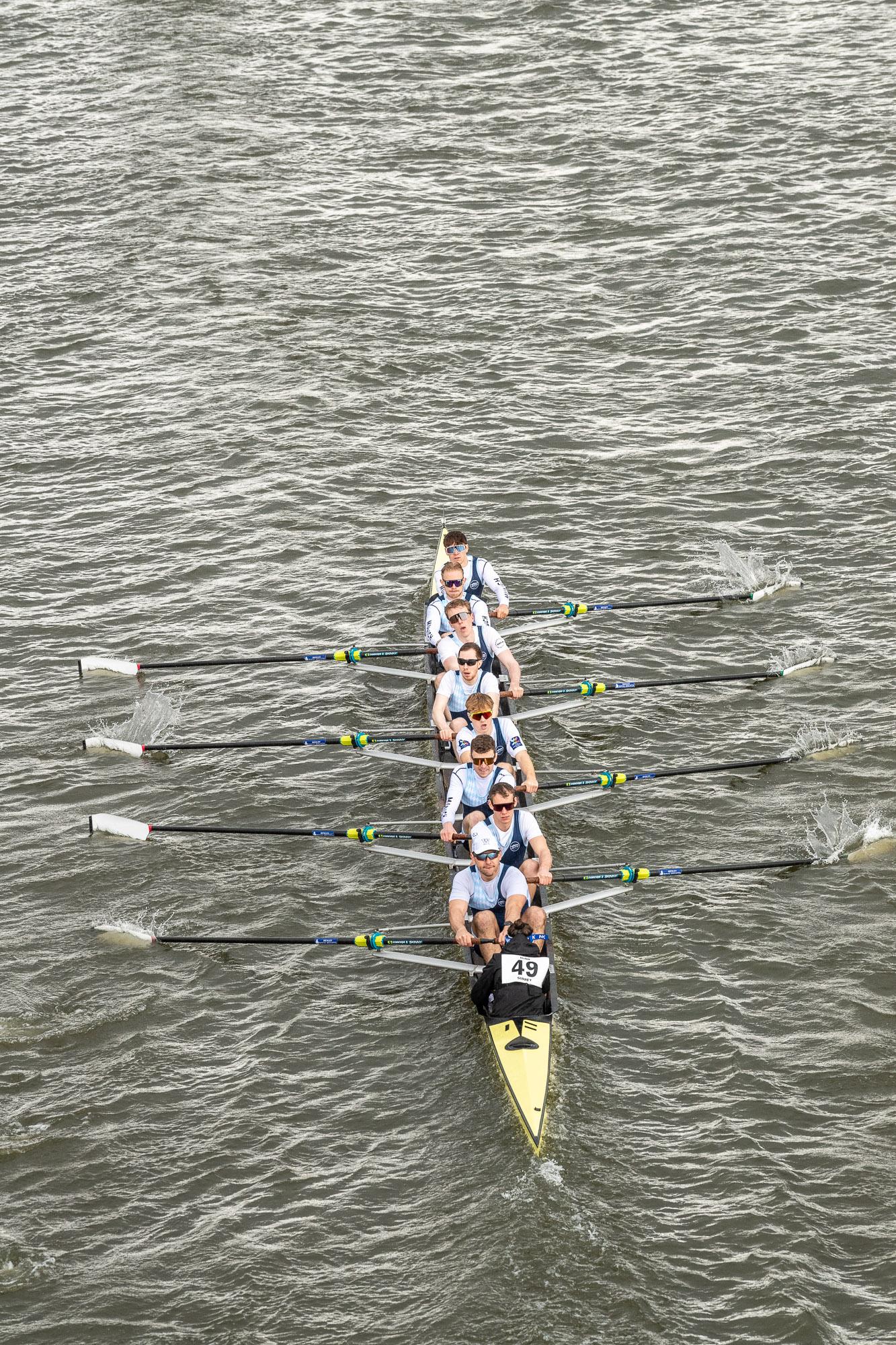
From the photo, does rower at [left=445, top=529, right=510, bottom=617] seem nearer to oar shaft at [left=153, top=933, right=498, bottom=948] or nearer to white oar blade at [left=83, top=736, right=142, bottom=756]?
white oar blade at [left=83, top=736, right=142, bottom=756]

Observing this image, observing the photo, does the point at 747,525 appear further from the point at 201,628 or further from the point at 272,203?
the point at 272,203

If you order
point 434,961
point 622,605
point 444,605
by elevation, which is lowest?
point 434,961

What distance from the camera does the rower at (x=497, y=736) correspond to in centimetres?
1285

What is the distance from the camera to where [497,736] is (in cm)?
1364

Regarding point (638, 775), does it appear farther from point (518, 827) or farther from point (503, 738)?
point (518, 827)

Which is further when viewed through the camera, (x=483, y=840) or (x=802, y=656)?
(x=802, y=656)

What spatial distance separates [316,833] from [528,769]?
2011 mm

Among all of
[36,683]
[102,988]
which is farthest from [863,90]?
[102,988]

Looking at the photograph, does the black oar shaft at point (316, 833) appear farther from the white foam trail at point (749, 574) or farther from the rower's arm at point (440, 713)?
the white foam trail at point (749, 574)

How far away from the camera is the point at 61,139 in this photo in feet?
103

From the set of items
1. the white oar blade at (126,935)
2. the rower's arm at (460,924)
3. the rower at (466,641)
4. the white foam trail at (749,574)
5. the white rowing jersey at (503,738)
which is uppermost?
the rower at (466,641)

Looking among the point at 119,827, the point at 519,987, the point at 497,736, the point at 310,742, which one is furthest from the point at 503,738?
the point at 119,827

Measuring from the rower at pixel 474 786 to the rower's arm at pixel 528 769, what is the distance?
0.79 ft

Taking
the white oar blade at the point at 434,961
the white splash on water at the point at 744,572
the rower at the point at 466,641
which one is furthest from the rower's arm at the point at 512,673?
the white splash on water at the point at 744,572
